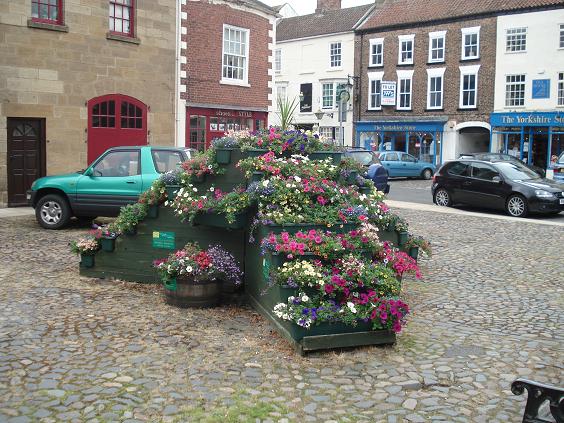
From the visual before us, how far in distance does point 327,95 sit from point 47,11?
30.3m

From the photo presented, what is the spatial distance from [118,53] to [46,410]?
15.9 meters

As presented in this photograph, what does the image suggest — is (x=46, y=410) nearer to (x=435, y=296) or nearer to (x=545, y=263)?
(x=435, y=296)

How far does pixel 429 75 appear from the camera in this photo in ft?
135

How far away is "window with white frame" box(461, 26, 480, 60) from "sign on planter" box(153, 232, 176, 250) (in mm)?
34486

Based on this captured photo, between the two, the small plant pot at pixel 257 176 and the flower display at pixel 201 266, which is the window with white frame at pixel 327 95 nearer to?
the flower display at pixel 201 266

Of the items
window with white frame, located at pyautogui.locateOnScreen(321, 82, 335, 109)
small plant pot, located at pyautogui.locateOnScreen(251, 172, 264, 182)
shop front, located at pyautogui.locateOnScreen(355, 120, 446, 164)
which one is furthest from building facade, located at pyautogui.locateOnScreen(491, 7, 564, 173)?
small plant pot, located at pyautogui.locateOnScreen(251, 172, 264, 182)

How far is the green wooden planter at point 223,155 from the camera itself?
741 centimetres

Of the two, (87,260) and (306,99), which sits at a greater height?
(306,99)

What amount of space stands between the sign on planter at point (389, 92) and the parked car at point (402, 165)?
8.82 metres

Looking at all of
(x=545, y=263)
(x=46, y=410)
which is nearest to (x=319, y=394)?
(x=46, y=410)

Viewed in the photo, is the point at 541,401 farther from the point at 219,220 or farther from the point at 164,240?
the point at 164,240

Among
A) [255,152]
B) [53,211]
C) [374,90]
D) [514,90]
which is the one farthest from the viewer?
[374,90]

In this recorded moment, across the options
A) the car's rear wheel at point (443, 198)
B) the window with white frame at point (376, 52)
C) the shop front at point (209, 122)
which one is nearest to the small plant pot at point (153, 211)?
the shop front at point (209, 122)

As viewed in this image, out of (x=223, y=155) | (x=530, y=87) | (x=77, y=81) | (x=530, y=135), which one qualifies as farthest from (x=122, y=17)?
(x=530, y=135)
